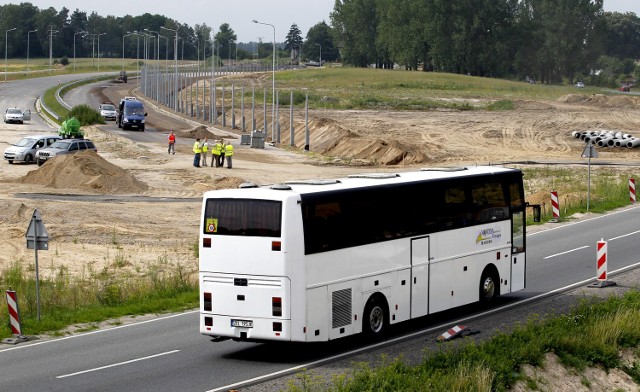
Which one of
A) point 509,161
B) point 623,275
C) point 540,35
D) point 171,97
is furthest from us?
point 540,35

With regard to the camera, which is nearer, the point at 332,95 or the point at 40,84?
the point at 332,95

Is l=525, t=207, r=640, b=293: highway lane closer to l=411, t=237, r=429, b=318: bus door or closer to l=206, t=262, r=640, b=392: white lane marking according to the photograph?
l=206, t=262, r=640, b=392: white lane marking

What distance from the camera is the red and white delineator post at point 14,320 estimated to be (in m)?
20.9

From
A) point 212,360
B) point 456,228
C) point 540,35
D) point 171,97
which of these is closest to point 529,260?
point 456,228

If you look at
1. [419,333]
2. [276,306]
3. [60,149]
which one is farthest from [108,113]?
[276,306]

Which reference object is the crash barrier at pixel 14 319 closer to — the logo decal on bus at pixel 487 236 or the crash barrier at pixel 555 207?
the logo decal on bus at pixel 487 236

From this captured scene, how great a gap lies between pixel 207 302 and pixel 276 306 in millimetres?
1425

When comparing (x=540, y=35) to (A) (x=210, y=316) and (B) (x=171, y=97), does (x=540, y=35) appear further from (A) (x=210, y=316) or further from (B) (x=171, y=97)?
(A) (x=210, y=316)

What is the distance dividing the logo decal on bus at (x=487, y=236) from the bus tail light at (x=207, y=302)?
269 inches

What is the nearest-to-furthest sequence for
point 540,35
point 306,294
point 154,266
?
point 306,294 → point 154,266 → point 540,35

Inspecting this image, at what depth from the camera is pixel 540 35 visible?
184 meters

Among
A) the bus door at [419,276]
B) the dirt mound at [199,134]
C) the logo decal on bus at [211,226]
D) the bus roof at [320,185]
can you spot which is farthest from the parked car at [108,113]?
the logo decal on bus at [211,226]

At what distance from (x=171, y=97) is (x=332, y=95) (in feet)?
64.1

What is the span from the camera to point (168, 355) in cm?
1948
